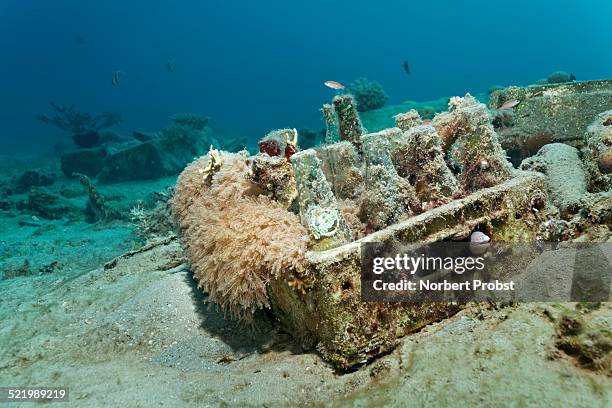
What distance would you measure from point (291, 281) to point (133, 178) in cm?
1795

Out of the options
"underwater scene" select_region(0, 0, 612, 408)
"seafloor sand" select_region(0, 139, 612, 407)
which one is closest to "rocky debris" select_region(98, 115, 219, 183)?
"underwater scene" select_region(0, 0, 612, 408)

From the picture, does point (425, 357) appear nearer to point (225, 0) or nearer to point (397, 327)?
point (397, 327)

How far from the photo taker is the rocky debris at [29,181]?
17600mm

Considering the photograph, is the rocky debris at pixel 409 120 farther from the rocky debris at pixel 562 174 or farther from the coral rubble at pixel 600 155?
the coral rubble at pixel 600 155

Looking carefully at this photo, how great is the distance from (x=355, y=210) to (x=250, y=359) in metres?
1.72

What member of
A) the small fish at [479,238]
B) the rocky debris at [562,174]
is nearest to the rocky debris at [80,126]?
the rocky debris at [562,174]

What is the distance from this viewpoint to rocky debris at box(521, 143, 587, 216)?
4.05 meters

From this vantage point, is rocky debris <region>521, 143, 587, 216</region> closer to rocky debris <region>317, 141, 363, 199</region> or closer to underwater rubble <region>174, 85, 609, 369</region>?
underwater rubble <region>174, 85, 609, 369</region>

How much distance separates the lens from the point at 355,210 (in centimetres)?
380

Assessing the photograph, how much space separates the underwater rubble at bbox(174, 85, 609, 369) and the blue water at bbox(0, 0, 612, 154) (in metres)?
66.2

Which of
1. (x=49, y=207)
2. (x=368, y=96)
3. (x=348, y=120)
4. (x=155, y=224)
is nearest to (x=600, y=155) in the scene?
(x=348, y=120)

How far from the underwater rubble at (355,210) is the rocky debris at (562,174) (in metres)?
0.02

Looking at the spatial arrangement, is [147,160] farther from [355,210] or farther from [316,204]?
[316,204]

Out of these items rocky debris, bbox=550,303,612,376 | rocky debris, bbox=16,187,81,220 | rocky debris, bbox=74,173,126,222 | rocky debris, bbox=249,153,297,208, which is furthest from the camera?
rocky debris, bbox=16,187,81,220
